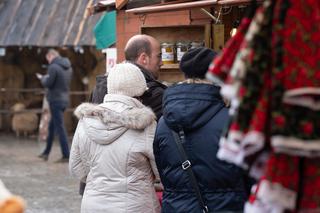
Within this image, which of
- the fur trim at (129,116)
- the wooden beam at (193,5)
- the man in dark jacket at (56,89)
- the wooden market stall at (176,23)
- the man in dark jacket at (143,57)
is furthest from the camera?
the man in dark jacket at (56,89)

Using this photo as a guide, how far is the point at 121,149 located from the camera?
4.24 m

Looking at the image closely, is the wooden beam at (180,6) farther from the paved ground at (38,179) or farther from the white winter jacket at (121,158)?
the paved ground at (38,179)

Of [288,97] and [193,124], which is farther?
[193,124]

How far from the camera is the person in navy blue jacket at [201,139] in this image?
3.56 meters

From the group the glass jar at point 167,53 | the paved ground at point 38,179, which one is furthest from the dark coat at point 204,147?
the paved ground at point 38,179

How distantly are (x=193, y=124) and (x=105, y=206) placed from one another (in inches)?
37.5

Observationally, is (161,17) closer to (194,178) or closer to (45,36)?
(194,178)

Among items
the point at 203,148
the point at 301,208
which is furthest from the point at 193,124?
the point at 301,208

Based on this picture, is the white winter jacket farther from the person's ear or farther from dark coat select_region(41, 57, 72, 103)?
dark coat select_region(41, 57, 72, 103)

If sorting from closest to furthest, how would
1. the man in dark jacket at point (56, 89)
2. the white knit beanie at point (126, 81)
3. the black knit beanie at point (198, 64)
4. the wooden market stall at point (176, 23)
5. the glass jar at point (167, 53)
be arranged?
the black knit beanie at point (198, 64) < the white knit beanie at point (126, 81) < the wooden market stall at point (176, 23) < the glass jar at point (167, 53) < the man in dark jacket at point (56, 89)

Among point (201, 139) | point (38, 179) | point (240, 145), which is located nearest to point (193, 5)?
point (201, 139)

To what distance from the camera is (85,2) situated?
1484cm

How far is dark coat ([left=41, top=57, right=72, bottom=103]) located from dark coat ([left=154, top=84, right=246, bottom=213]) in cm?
876

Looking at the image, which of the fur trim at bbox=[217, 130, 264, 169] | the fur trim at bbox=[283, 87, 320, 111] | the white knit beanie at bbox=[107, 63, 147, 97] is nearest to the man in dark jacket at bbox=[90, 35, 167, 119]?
the white knit beanie at bbox=[107, 63, 147, 97]
